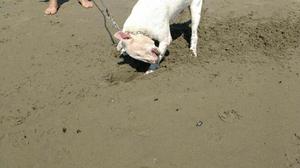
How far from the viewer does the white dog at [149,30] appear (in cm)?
584

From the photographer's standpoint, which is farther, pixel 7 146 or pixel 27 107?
pixel 27 107

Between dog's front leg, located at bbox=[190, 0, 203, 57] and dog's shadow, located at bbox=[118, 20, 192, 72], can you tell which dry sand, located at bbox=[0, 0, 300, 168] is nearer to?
dog's shadow, located at bbox=[118, 20, 192, 72]

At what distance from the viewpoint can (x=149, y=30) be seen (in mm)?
6055

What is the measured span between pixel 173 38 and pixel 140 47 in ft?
4.65

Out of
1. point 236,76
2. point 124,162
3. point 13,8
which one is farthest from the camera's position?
point 13,8

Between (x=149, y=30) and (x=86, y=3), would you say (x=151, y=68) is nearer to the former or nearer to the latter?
(x=149, y=30)

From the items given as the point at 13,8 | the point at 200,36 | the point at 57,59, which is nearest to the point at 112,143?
the point at 57,59

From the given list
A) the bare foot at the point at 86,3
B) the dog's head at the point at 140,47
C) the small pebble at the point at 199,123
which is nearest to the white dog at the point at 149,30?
the dog's head at the point at 140,47

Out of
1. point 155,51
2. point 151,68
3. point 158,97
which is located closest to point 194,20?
point 151,68

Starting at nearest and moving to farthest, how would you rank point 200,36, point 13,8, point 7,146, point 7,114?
point 7,146
point 7,114
point 200,36
point 13,8

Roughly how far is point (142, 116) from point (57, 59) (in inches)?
79.7

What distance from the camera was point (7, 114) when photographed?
5785 millimetres

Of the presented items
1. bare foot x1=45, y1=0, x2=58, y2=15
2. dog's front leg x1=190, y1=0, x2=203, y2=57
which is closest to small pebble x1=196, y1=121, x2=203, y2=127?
dog's front leg x1=190, y1=0, x2=203, y2=57

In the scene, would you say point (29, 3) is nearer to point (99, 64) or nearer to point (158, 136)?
point (99, 64)
